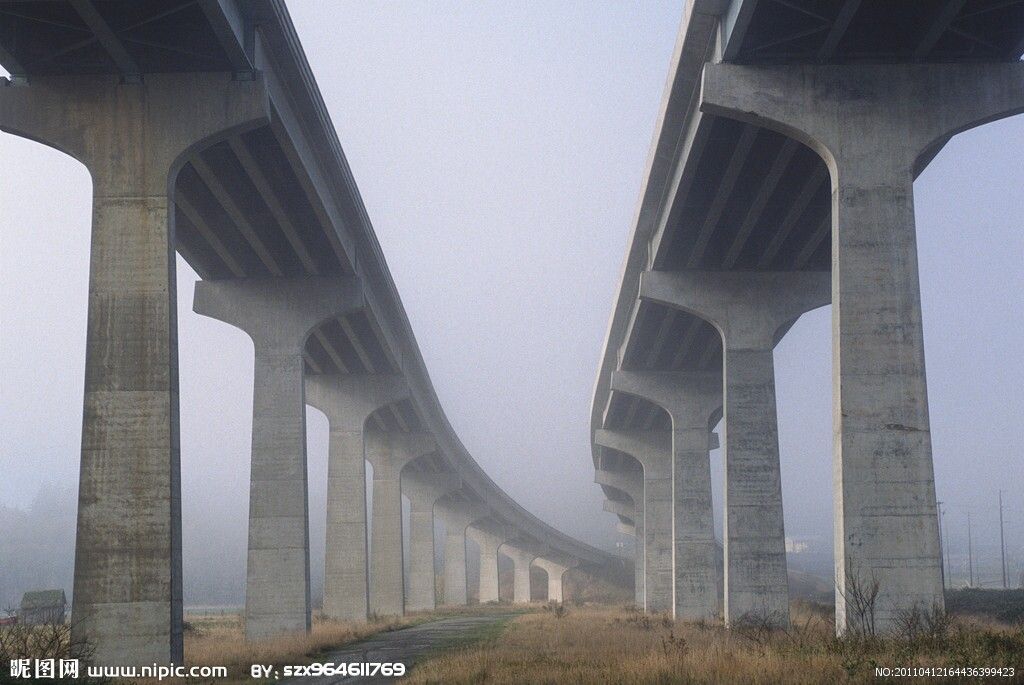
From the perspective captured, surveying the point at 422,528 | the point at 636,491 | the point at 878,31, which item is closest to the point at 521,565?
the point at 422,528

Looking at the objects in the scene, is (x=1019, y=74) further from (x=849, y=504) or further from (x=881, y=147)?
(x=849, y=504)

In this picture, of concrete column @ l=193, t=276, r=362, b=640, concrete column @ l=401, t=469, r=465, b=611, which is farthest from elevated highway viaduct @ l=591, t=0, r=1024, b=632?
concrete column @ l=401, t=469, r=465, b=611

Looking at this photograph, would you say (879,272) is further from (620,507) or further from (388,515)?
(620,507)

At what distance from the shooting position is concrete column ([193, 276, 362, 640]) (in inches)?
1427

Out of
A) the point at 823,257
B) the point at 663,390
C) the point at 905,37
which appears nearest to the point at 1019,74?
the point at 905,37

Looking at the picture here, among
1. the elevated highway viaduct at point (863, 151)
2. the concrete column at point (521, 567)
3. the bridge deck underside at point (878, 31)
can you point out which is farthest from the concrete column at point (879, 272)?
the concrete column at point (521, 567)

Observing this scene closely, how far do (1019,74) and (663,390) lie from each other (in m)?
30.3

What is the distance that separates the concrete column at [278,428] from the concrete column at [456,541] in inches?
2497

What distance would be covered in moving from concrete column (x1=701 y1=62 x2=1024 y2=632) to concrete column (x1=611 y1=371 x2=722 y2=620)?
25.8 meters

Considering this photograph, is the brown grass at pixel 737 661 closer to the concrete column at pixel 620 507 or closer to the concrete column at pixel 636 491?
the concrete column at pixel 636 491

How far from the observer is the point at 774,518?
124ft

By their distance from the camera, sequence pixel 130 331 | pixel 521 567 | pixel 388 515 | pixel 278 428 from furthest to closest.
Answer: pixel 521 567 < pixel 388 515 < pixel 278 428 < pixel 130 331

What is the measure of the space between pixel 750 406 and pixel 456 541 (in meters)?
74.4

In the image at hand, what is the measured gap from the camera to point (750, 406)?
38281 millimetres
